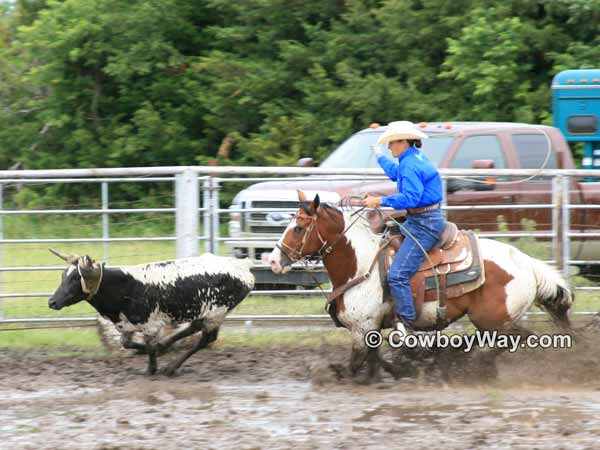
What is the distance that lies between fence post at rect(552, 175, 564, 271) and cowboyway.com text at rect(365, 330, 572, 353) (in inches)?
67.4

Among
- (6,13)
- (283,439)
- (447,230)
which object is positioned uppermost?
(6,13)

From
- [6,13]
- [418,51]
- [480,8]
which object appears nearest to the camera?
[480,8]

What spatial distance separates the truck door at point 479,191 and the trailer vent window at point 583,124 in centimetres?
426

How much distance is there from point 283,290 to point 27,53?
1278 centimetres

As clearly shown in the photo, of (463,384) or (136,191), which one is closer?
(463,384)

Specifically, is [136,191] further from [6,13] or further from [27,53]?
[6,13]

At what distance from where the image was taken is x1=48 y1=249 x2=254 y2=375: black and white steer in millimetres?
7906

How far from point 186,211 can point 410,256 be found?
8.28ft

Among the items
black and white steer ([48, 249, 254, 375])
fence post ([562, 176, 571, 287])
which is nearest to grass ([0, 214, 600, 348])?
fence post ([562, 176, 571, 287])

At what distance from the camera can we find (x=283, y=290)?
9.70 meters

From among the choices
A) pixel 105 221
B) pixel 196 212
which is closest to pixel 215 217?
pixel 196 212

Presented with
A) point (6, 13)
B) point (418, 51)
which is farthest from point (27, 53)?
point (418, 51)

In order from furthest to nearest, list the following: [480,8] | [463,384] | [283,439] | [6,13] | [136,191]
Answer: [6,13] < [480,8] < [136,191] < [463,384] < [283,439]

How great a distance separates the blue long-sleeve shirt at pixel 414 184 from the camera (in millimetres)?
7379
